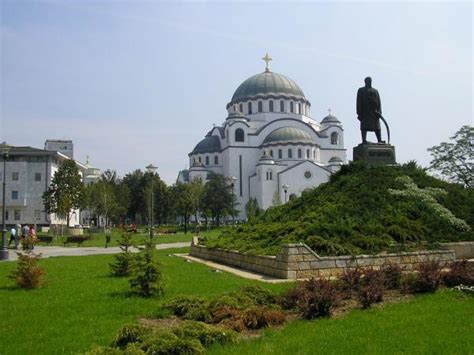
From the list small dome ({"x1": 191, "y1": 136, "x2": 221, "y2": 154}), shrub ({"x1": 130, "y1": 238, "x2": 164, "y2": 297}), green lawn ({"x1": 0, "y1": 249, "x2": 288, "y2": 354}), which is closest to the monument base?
green lawn ({"x1": 0, "y1": 249, "x2": 288, "y2": 354})

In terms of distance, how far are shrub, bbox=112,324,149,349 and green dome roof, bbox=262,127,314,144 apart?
6650 centimetres

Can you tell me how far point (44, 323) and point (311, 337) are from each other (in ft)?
12.8

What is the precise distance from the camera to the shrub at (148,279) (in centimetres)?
925

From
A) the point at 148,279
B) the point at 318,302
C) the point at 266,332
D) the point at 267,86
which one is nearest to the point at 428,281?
the point at 318,302

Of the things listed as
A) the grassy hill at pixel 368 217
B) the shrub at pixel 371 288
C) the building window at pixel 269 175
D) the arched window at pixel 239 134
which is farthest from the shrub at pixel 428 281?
the arched window at pixel 239 134

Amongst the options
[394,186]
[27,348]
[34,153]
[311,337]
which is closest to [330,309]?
[311,337]

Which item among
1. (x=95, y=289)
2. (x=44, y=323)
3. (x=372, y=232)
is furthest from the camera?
(x=372, y=232)

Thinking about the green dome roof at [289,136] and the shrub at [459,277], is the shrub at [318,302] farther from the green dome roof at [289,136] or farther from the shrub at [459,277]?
the green dome roof at [289,136]

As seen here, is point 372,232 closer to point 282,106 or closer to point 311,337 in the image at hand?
point 311,337

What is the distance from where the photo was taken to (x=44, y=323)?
7.20m

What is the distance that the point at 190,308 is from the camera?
25.0 feet

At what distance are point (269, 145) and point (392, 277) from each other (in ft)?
210

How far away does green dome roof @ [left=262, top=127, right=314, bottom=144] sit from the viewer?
71750mm

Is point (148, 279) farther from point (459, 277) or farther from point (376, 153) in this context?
point (376, 153)
